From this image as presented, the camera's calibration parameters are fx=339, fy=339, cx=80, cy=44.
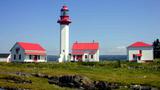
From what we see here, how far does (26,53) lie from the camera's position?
7831 cm

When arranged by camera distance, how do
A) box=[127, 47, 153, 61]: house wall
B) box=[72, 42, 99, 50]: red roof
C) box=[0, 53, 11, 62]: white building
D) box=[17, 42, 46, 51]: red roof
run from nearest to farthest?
box=[127, 47, 153, 61]: house wall, box=[17, 42, 46, 51]: red roof, box=[72, 42, 99, 50]: red roof, box=[0, 53, 11, 62]: white building

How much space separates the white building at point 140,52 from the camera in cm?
7806

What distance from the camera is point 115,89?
130 feet

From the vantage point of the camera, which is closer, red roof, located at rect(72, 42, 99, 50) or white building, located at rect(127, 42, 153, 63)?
white building, located at rect(127, 42, 153, 63)

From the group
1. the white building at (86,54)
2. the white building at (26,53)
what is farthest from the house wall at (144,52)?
the white building at (26,53)

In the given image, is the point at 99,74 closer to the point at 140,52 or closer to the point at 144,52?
the point at 140,52

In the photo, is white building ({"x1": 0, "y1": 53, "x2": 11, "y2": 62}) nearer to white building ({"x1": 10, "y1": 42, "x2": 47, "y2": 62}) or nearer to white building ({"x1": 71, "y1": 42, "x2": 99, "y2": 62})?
white building ({"x1": 10, "y1": 42, "x2": 47, "y2": 62})

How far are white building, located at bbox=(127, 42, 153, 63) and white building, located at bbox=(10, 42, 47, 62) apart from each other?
829 inches

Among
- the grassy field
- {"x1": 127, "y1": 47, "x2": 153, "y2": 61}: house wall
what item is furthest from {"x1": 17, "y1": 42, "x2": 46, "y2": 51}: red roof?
{"x1": 127, "y1": 47, "x2": 153, "y2": 61}: house wall

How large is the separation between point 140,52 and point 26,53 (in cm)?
2640

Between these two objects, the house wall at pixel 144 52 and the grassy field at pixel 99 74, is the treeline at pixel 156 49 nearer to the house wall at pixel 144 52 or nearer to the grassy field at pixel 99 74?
the house wall at pixel 144 52

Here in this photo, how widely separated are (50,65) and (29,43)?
19.1 meters

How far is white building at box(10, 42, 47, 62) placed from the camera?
3105 inches

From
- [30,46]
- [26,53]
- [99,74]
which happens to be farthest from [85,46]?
[99,74]
